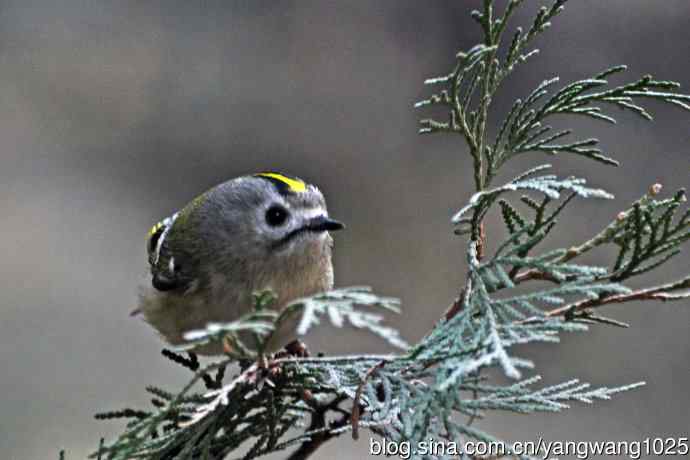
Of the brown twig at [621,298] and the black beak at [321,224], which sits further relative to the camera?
the black beak at [321,224]

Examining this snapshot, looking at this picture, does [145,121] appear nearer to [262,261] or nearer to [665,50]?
[665,50]

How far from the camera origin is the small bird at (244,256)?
126 centimetres

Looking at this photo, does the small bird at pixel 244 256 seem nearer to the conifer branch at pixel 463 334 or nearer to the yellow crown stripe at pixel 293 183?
the yellow crown stripe at pixel 293 183

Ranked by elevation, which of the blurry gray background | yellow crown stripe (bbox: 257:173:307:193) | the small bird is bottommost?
the small bird

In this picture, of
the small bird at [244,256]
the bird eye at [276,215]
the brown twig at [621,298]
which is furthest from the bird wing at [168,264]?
the brown twig at [621,298]

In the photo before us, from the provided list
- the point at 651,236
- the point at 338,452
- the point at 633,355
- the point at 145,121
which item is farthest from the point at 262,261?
the point at 145,121

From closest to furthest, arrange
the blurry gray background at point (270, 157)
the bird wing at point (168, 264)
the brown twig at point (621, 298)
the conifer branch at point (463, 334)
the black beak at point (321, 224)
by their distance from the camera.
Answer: the conifer branch at point (463, 334), the brown twig at point (621, 298), the black beak at point (321, 224), the bird wing at point (168, 264), the blurry gray background at point (270, 157)

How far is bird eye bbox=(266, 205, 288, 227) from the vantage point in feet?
4.25

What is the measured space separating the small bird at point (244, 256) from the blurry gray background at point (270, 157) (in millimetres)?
2052

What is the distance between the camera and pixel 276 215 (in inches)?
51.3

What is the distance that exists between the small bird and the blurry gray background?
80.8 inches

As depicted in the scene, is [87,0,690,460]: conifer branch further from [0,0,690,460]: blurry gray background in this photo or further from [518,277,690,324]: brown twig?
[0,0,690,460]: blurry gray background

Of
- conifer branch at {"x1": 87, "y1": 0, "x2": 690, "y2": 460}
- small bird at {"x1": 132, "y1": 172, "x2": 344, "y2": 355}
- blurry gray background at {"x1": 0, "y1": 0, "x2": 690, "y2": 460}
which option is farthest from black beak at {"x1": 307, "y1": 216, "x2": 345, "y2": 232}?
blurry gray background at {"x1": 0, "y1": 0, "x2": 690, "y2": 460}

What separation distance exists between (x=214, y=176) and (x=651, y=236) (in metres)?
3.31
